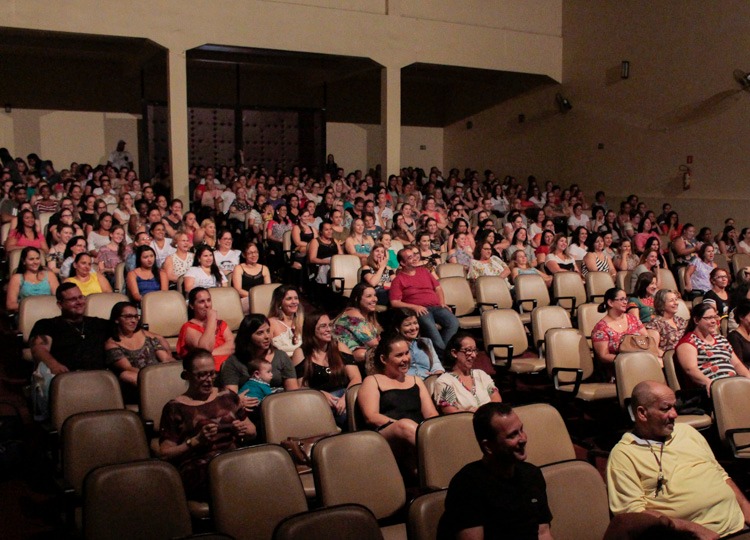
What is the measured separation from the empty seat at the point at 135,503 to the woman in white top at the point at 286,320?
2.08m

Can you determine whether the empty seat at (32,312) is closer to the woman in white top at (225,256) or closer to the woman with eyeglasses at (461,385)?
the woman in white top at (225,256)

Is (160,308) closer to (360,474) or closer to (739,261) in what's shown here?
(360,474)

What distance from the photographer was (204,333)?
451 cm

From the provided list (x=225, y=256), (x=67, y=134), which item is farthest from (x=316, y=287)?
(x=67, y=134)

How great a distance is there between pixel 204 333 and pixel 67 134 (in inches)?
403

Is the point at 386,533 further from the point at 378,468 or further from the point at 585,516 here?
the point at 585,516

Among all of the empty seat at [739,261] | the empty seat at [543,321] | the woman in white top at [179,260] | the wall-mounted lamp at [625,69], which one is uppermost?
the wall-mounted lamp at [625,69]

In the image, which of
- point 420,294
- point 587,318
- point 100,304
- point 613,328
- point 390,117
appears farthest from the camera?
point 390,117

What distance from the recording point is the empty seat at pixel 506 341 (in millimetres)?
5156

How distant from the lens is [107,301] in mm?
5199

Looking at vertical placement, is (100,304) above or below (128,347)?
above

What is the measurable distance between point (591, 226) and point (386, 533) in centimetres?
861

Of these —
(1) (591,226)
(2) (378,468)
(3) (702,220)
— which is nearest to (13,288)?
(2) (378,468)

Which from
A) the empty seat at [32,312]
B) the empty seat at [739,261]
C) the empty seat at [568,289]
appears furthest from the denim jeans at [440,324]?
the empty seat at [739,261]
